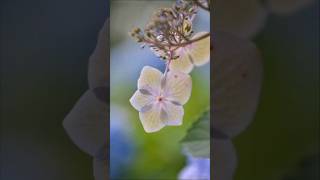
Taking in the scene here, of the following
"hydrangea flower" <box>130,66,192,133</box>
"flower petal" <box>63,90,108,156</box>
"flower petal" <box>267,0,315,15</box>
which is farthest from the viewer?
"hydrangea flower" <box>130,66,192,133</box>

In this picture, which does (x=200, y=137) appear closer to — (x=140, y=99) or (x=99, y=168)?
(x=140, y=99)

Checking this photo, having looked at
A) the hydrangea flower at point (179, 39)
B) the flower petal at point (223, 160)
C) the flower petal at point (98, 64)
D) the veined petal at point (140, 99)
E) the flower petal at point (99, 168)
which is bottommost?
the flower petal at point (99, 168)

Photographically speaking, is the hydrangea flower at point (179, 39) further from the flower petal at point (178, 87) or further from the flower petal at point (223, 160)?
the flower petal at point (223, 160)

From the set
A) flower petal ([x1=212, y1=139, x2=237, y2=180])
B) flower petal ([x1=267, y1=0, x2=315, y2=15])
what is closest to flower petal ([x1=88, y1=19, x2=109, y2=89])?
flower petal ([x1=212, y1=139, x2=237, y2=180])

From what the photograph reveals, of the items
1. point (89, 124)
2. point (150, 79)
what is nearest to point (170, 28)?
point (150, 79)

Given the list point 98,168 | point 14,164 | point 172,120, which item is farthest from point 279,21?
point 14,164

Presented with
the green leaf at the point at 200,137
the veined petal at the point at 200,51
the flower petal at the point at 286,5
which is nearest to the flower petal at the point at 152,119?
the green leaf at the point at 200,137

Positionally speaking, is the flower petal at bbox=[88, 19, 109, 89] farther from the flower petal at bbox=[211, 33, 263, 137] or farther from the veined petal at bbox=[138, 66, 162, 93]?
the flower petal at bbox=[211, 33, 263, 137]
